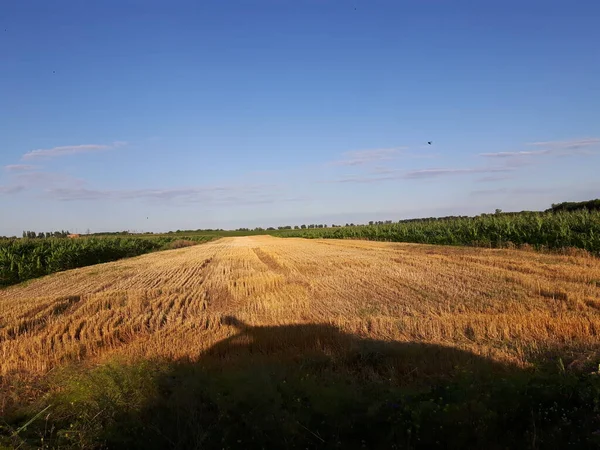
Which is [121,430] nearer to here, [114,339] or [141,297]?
[114,339]

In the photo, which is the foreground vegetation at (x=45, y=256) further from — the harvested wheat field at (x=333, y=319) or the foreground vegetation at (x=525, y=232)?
the foreground vegetation at (x=525, y=232)

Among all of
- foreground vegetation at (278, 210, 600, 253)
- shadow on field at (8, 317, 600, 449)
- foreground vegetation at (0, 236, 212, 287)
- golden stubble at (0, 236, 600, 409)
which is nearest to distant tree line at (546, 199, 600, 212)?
foreground vegetation at (278, 210, 600, 253)

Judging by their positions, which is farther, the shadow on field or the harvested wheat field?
the harvested wheat field

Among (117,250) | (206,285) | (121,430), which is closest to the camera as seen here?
(121,430)

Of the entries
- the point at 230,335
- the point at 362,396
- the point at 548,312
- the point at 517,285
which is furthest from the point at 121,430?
the point at 517,285

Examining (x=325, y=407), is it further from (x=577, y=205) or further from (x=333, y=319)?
(x=577, y=205)

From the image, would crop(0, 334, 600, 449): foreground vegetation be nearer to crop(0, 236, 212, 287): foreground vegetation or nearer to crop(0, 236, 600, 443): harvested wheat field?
crop(0, 236, 600, 443): harvested wheat field
